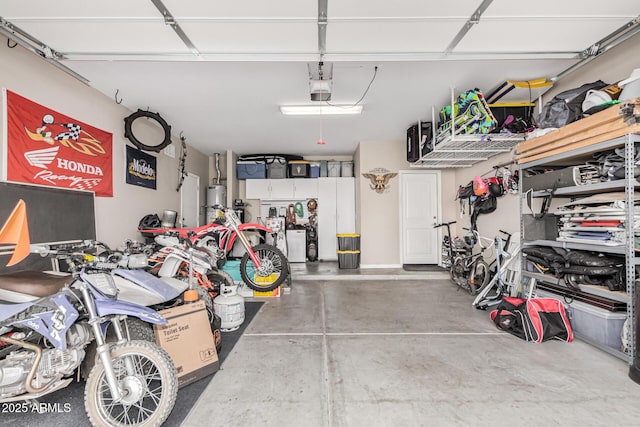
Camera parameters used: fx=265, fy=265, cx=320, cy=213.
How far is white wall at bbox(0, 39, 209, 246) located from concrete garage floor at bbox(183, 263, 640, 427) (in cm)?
230

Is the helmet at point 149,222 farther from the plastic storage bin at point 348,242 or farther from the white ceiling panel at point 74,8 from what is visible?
the plastic storage bin at point 348,242

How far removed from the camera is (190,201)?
5.56 metres

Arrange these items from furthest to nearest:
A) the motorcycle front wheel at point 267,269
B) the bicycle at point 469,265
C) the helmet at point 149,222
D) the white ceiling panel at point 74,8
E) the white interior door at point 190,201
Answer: the white interior door at point 190,201, the helmet at point 149,222, the bicycle at point 469,265, the motorcycle front wheel at point 267,269, the white ceiling panel at point 74,8

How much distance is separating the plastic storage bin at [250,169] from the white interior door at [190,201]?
3.19 ft

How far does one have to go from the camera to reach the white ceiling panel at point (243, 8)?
1.74 metres

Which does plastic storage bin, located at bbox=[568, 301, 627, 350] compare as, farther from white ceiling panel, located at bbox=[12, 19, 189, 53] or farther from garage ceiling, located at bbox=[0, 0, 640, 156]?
white ceiling panel, located at bbox=[12, 19, 189, 53]

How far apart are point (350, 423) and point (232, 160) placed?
583 cm

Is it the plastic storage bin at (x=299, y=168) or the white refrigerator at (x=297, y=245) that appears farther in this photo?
the plastic storage bin at (x=299, y=168)

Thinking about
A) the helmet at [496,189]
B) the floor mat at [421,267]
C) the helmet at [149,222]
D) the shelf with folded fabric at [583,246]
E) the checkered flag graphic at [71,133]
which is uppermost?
the checkered flag graphic at [71,133]

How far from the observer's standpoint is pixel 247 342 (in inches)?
94.4

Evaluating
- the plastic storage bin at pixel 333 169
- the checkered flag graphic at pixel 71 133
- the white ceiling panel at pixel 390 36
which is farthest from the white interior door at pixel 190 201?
the white ceiling panel at pixel 390 36

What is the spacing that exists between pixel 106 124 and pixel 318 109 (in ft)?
8.88

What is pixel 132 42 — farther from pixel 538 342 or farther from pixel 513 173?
pixel 513 173

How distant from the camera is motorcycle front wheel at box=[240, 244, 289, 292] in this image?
11.6 feet
